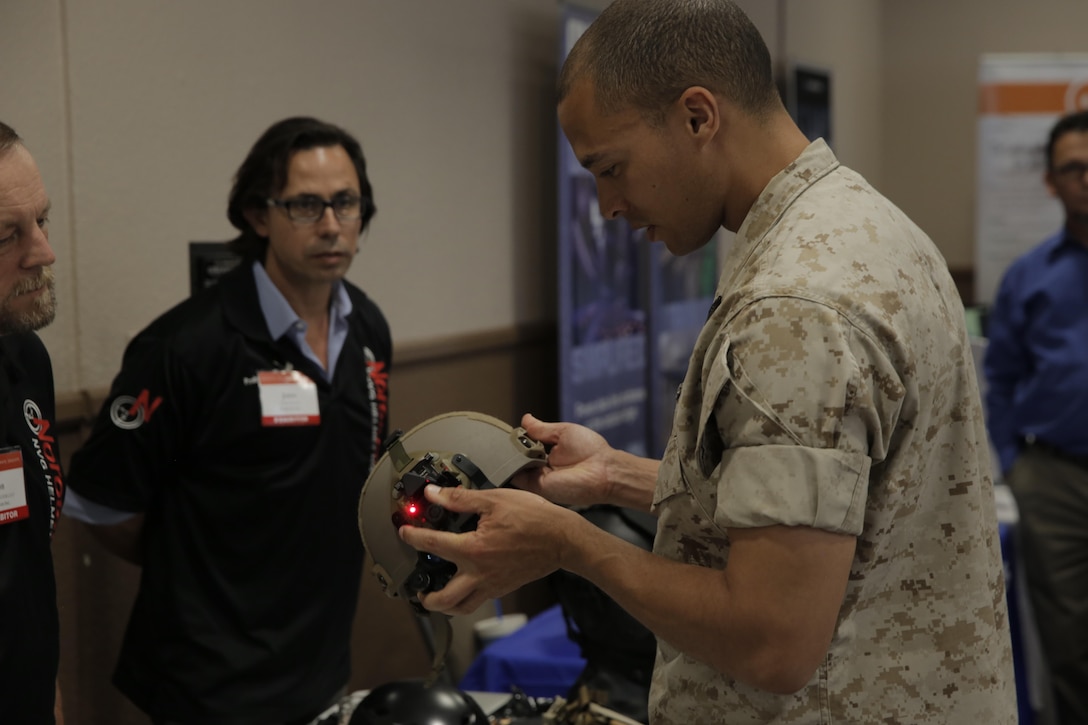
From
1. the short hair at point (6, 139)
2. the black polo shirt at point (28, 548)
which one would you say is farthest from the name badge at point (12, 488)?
the short hair at point (6, 139)

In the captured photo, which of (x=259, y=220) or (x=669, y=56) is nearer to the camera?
(x=669, y=56)

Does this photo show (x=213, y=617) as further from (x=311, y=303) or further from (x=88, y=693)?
→ (x=311, y=303)

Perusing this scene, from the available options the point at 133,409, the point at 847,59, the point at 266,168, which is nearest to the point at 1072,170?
the point at 266,168

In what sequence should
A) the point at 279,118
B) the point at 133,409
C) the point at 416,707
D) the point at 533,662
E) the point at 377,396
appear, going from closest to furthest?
the point at 416,707 → the point at 133,409 → the point at 377,396 → the point at 533,662 → the point at 279,118

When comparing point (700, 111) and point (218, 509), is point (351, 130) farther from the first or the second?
point (700, 111)

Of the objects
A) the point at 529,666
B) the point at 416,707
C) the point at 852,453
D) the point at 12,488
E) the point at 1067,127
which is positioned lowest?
the point at 529,666

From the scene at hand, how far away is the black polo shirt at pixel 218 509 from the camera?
213 centimetres

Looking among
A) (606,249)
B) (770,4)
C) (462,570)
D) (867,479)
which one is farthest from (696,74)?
(770,4)

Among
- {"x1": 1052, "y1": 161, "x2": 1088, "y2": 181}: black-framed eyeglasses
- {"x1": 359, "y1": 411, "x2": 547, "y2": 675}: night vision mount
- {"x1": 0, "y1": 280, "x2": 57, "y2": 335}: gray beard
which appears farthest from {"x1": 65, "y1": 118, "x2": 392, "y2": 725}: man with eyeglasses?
{"x1": 1052, "y1": 161, "x2": 1088, "y2": 181}: black-framed eyeglasses

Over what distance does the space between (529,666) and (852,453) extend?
178 cm

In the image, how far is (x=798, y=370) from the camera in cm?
109

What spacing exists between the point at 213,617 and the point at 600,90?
1.40 m

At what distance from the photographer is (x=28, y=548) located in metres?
1.59

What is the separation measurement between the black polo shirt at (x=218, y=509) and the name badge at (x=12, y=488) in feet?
1.69
